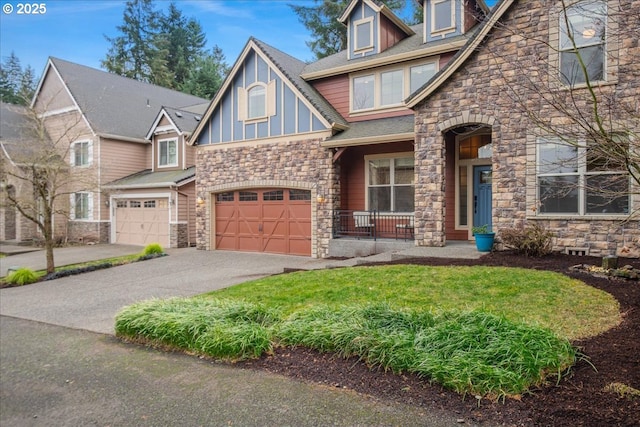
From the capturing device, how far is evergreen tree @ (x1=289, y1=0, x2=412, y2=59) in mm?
28703

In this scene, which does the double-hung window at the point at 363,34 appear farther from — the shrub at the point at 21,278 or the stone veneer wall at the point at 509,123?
the shrub at the point at 21,278

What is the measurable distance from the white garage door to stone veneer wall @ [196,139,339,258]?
2.80 m

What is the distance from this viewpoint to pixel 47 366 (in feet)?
16.2

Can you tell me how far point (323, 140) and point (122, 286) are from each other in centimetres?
723

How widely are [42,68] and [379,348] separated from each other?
991 inches

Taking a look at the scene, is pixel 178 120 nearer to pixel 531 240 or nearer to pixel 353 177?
pixel 353 177

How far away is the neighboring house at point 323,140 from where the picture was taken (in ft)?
43.4

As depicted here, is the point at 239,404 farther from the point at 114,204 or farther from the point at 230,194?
the point at 114,204

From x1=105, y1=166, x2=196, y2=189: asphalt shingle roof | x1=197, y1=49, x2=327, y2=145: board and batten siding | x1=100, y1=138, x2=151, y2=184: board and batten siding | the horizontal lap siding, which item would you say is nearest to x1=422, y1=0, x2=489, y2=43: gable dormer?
the horizontal lap siding

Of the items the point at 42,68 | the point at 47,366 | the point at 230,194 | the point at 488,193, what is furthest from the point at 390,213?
the point at 42,68

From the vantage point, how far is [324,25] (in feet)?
95.9

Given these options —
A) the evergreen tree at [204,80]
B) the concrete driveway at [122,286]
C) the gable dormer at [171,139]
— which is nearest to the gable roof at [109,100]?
the gable dormer at [171,139]

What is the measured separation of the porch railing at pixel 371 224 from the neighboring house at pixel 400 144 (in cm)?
5

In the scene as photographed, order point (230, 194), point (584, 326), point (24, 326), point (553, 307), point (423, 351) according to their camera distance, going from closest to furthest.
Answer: point (423, 351)
point (584, 326)
point (553, 307)
point (24, 326)
point (230, 194)
